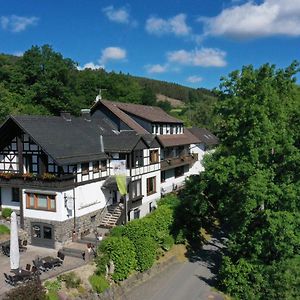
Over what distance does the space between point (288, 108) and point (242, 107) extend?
3.38m

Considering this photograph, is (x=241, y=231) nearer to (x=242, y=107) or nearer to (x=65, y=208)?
(x=242, y=107)

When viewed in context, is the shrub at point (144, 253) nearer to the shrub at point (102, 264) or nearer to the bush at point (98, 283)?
the shrub at point (102, 264)

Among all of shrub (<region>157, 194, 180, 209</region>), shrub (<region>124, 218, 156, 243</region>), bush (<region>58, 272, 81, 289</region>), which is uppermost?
shrub (<region>157, 194, 180, 209</region>)

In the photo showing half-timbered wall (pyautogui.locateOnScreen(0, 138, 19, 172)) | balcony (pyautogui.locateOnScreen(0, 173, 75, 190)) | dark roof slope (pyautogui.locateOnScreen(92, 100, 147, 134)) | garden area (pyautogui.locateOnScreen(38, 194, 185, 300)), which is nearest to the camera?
garden area (pyautogui.locateOnScreen(38, 194, 185, 300))

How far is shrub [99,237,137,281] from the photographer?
25.5 m

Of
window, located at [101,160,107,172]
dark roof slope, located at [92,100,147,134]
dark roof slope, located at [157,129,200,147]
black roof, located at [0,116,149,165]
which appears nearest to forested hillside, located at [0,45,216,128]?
dark roof slope, located at [157,129,200,147]

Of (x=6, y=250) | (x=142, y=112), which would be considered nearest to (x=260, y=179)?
(x=6, y=250)

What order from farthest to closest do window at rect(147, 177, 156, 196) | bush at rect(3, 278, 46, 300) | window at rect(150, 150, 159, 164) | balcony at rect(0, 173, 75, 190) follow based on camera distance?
1. window at rect(150, 150, 159, 164)
2. window at rect(147, 177, 156, 196)
3. balcony at rect(0, 173, 75, 190)
4. bush at rect(3, 278, 46, 300)

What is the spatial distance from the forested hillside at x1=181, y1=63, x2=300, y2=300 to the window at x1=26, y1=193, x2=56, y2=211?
1186 cm

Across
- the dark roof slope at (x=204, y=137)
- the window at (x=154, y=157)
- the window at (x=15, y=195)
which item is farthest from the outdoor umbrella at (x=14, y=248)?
the dark roof slope at (x=204, y=137)

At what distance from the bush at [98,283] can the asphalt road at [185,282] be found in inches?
66.6

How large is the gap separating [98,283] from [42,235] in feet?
25.6

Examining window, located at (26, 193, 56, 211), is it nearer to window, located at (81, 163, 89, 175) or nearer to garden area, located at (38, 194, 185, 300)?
window, located at (81, 163, 89, 175)

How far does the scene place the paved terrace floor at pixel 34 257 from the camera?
890 inches
